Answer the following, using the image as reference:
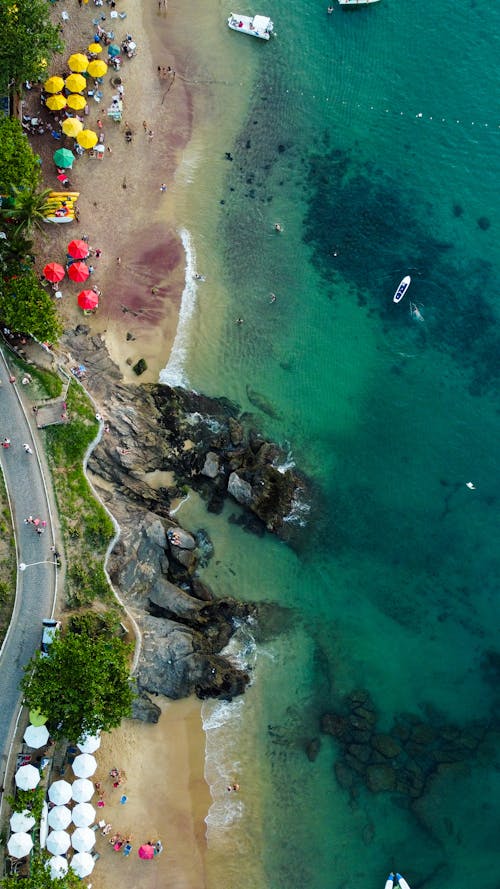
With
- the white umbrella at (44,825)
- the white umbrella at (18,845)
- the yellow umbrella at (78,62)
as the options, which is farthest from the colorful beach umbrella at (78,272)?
the white umbrella at (18,845)

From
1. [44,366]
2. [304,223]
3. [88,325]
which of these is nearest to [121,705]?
[44,366]

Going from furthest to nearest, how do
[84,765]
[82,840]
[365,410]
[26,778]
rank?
[365,410], [84,765], [82,840], [26,778]

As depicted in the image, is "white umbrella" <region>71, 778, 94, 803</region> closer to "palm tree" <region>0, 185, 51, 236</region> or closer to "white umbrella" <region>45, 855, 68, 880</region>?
"white umbrella" <region>45, 855, 68, 880</region>

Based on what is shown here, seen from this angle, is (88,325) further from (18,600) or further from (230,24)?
(230,24)

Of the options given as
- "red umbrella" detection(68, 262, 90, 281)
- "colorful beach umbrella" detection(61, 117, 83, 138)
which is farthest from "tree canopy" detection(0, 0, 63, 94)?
"red umbrella" detection(68, 262, 90, 281)

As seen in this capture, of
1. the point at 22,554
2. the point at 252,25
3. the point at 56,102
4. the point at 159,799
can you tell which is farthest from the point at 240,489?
the point at 252,25

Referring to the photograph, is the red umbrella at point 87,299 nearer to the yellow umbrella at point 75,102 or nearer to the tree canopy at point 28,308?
the tree canopy at point 28,308

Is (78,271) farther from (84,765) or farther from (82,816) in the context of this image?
(82,816)
